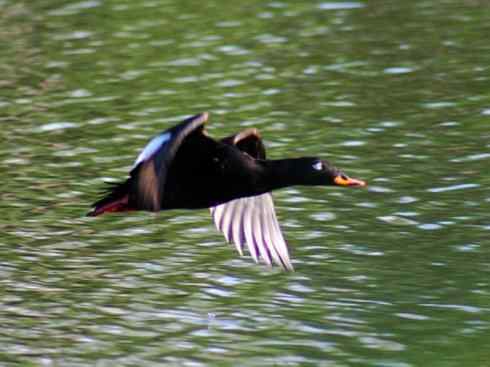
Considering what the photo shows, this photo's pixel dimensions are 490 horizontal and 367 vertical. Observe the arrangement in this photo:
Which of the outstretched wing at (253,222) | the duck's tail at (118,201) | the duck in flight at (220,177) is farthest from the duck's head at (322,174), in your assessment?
the duck's tail at (118,201)

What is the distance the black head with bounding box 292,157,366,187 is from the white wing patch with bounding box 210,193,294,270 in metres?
0.52

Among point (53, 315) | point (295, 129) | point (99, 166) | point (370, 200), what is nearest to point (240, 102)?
point (295, 129)

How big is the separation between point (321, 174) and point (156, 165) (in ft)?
4.68

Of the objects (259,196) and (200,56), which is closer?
(259,196)

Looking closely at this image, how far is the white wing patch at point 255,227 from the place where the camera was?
870 cm

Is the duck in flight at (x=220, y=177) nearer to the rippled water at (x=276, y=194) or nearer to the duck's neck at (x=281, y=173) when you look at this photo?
the duck's neck at (x=281, y=173)

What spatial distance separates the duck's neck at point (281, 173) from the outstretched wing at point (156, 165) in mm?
835

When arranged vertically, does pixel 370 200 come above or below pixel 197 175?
below

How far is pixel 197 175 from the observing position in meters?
8.30

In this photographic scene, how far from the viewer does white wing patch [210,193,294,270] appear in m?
8.70

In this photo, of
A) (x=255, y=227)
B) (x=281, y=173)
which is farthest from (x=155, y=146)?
(x=255, y=227)

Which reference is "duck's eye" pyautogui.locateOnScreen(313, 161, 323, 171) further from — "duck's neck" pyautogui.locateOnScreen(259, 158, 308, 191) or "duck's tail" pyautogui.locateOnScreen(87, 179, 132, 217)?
"duck's tail" pyautogui.locateOnScreen(87, 179, 132, 217)

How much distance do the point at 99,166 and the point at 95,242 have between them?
1834 mm

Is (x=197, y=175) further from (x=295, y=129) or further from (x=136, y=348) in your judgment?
(x=295, y=129)
